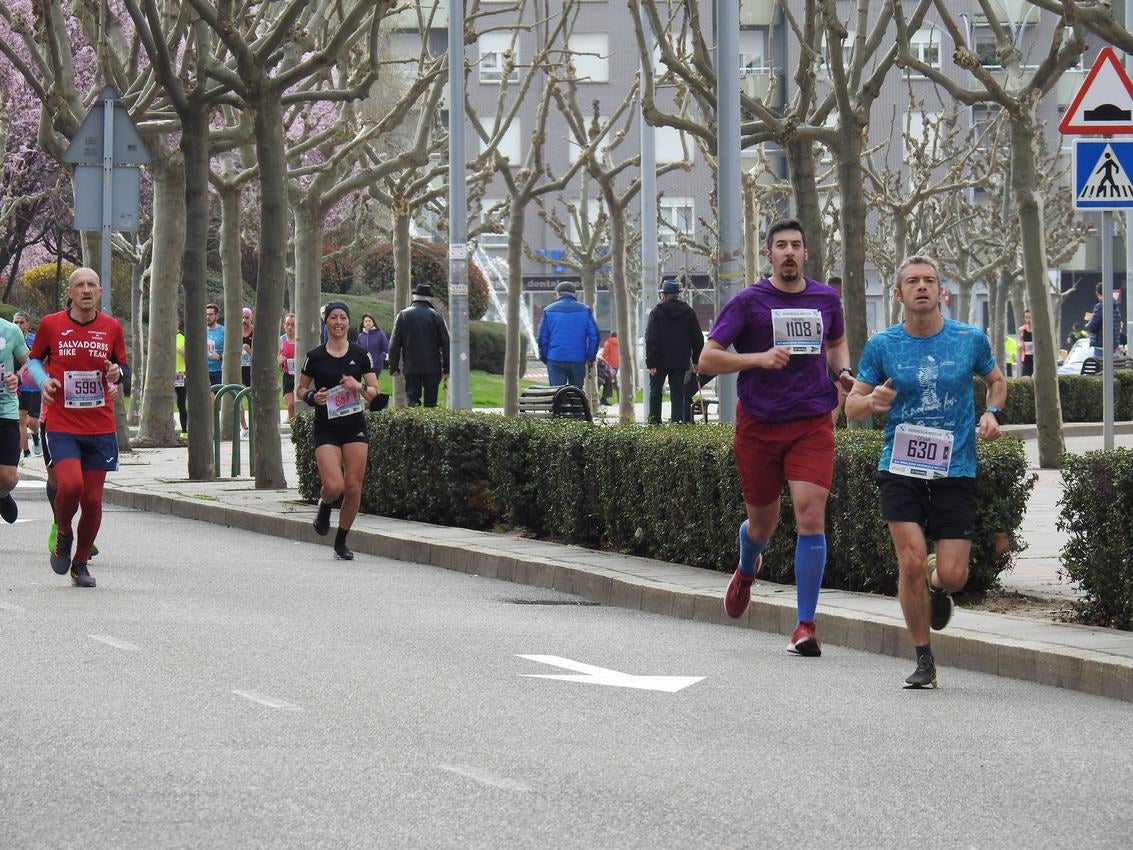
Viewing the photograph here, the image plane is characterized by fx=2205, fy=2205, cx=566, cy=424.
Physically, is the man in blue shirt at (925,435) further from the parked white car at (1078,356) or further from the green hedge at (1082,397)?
the parked white car at (1078,356)

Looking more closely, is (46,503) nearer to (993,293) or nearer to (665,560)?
(665,560)

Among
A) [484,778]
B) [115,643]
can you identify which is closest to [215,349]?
[115,643]

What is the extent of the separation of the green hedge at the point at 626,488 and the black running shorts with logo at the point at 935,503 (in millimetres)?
1486

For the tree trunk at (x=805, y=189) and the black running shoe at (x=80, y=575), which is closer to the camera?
the black running shoe at (x=80, y=575)

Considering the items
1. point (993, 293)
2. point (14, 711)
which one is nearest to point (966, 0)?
point (993, 293)

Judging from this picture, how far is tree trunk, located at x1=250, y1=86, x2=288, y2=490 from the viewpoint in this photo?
1884 centimetres

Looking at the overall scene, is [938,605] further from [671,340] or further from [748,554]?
[671,340]

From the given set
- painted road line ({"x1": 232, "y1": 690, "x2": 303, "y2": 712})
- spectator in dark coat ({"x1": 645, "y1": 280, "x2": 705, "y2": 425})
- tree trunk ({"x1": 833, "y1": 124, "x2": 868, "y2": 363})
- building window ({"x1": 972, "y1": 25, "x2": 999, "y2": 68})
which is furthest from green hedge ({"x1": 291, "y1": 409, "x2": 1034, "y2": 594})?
building window ({"x1": 972, "y1": 25, "x2": 999, "y2": 68})

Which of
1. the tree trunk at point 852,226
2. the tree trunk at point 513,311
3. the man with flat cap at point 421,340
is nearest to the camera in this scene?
the tree trunk at point 852,226

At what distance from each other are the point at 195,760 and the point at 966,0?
2409 inches

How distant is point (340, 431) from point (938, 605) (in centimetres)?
650

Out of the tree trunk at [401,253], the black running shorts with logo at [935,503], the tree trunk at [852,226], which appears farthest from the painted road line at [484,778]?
the tree trunk at [401,253]

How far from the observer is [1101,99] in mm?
14117

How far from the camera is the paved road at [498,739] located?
19.1 ft
